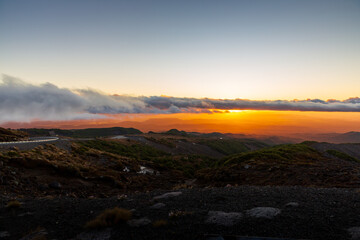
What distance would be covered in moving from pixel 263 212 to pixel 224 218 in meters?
2.04

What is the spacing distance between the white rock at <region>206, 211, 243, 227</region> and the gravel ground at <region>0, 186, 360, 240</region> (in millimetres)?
46

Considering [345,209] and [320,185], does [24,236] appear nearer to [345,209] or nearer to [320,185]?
[345,209]

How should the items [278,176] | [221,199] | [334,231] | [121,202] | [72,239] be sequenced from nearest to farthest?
[334,231] → [72,239] → [221,199] → [121,202] → [278,176]

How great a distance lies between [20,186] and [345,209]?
2500 centimetres

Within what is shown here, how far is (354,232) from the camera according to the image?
7.74 metres

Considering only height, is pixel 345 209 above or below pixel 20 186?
above

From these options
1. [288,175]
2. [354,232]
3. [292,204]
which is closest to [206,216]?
[292,204]

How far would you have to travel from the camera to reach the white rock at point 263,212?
9484 mm

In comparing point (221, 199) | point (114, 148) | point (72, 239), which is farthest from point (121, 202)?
point (114, 148)

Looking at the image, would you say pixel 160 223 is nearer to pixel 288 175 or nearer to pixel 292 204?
pixel 292 204

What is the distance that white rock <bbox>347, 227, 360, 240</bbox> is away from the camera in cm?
740

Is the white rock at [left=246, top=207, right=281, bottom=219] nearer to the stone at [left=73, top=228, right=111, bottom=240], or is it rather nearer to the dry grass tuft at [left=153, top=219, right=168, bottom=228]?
the dry grass tuft at [left=153, top=219, right=168, bottom=228]

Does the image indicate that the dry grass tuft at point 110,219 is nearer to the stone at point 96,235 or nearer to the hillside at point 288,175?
the stone at point 96,235

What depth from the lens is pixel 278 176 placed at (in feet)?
78.0
